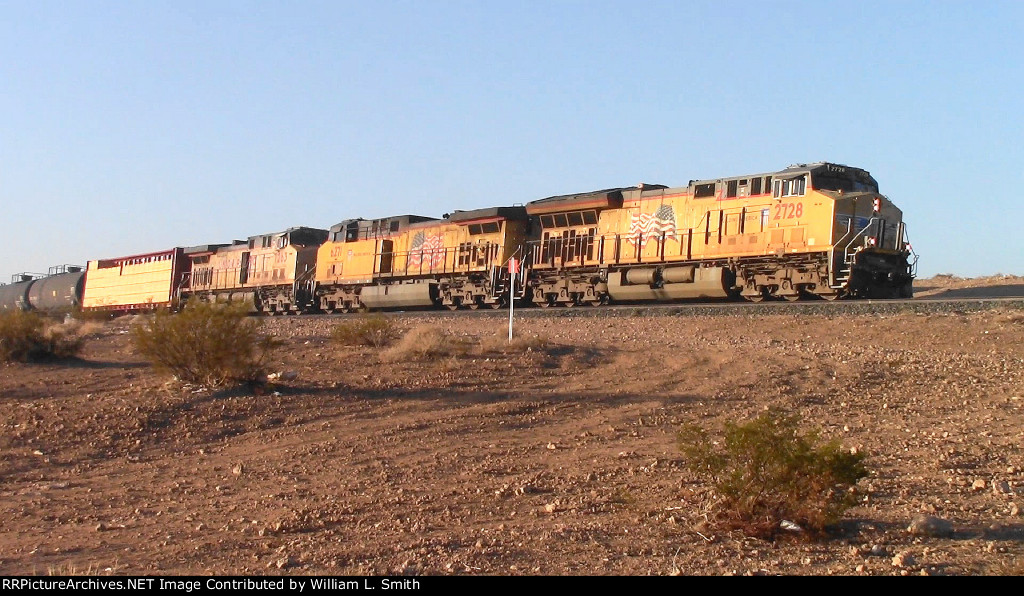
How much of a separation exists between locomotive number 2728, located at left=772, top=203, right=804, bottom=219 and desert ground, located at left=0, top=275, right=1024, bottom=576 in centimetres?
A: 345

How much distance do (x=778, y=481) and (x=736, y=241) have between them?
49.3 feet

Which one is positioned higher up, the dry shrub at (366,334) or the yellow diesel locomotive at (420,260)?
the yellow diesel locomotive at (420,260)

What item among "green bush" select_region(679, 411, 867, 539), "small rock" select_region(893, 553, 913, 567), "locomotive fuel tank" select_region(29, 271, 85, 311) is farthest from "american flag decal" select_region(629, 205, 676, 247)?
"locomotive fuel tank" select_region(29, 271, 85, 311)

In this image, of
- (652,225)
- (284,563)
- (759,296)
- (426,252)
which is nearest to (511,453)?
(284,563)

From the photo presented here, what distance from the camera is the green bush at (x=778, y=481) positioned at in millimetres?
6418

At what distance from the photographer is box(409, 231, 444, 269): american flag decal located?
28.4 meters

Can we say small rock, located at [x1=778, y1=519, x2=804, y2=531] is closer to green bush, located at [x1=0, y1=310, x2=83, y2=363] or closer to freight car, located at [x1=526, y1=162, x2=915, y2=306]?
freight car, located at [x1=526, y1=162, x2=915, y2=306]

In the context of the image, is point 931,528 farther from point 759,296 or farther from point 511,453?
point 759,296

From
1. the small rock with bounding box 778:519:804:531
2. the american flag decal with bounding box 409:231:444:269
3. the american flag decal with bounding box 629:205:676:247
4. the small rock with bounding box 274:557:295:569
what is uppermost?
the american flag decal with bounding box 629:205:676:247

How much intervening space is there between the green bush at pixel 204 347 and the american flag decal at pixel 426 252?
14918mm

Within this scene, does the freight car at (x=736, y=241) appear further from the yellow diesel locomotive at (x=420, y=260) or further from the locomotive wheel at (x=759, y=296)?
the yellow diesel locomotive at (x=420, y=260)

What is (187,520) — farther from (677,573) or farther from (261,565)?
(677,573)

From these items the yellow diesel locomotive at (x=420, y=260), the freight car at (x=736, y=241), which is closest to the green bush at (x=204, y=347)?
the freight car at (x=736, y=241)
